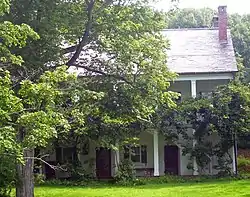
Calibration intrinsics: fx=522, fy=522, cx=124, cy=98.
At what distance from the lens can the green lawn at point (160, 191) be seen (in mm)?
18706

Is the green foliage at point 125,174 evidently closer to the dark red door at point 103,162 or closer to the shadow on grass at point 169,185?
the shadow on grass at point 169,185

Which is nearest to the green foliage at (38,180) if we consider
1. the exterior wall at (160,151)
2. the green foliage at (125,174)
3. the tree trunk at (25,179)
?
the green foliage at (125,174)

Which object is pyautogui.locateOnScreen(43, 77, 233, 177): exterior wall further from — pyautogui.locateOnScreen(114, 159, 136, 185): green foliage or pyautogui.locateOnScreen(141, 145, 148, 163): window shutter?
pyautogui.locateOnScreen(114, 159, 136, 185): green foliage

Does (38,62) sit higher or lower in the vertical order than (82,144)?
higher

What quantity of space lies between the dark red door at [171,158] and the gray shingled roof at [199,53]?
15.7ft

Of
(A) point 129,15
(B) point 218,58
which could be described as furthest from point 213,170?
(A) point 129,15

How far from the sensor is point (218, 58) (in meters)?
30.1

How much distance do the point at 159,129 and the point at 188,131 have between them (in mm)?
2326

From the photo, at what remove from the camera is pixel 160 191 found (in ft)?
67.1

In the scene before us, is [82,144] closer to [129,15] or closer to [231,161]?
[231,161]

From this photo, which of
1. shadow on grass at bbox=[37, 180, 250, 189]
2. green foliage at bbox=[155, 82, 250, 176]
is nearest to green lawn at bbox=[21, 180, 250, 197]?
shadow on grass at bbox=[37, 180, 250, 189]

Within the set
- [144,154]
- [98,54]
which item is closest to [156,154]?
[144,154]

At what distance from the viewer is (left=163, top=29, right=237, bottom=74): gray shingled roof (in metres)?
29.1

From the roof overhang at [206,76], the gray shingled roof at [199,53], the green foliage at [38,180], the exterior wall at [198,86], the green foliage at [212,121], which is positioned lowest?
the green foliage at [38,180]
